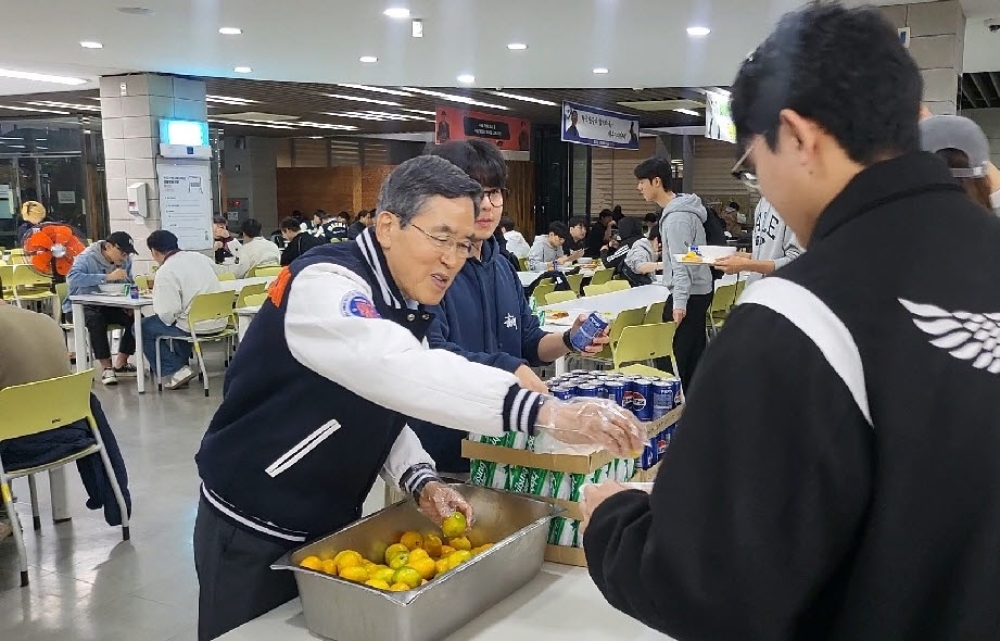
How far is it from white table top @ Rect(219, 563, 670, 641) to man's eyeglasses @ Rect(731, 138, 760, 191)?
816mm

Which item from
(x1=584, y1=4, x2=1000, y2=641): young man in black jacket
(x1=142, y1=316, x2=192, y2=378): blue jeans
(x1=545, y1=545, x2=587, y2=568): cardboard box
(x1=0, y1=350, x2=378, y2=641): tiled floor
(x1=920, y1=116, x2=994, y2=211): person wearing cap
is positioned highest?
(x1=920, y1=116, x2=994, y2=211): person wearing cap

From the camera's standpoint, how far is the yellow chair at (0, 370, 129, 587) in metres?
3.46

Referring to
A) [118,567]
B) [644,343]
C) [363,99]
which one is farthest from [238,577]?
[363,99]

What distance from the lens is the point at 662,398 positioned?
1.83m

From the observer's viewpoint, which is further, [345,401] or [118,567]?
[118,567]

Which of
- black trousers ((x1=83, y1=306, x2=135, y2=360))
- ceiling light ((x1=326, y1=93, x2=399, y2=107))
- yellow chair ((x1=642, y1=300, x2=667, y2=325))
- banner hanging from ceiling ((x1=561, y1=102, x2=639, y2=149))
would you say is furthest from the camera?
banner hanging from ceiling ((x1=561, y1=102, x2=639, y2=149))

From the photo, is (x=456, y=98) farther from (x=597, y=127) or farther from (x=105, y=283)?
(x=105, y=283)

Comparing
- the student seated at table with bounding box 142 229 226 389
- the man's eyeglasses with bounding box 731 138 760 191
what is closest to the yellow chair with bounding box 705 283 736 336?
the student seated at table with bounding box 142 229 226 389

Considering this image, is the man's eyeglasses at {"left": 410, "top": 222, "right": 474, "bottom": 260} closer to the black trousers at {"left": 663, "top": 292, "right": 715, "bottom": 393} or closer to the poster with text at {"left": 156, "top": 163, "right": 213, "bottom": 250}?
the black trousers at {"left": 663, "top": 292, "right": 715, "bottom": 393}

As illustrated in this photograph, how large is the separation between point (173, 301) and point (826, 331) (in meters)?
6.55

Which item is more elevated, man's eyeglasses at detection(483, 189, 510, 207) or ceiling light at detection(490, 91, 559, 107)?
ceiling light at detection(490, 91, 559, 107)

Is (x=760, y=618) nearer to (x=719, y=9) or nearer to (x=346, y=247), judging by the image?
(x=346, y=247)

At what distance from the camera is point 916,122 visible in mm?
829

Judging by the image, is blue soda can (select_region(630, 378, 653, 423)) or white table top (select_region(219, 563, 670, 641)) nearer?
white table top (select_region(219, 563, 670, 641))
